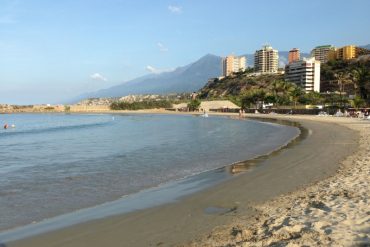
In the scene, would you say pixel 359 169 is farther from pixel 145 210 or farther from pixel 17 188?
pixel 17 188

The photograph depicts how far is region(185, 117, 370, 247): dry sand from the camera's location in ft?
19.7

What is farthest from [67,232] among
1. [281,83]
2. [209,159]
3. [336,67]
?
[336,67]

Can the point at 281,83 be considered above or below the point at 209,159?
above

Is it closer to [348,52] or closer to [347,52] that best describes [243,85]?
[347,52]

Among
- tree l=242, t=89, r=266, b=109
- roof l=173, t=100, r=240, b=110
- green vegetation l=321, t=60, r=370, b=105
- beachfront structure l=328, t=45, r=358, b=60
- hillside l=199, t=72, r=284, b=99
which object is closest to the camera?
green vegetation l=321, t=60, r=370, b=105

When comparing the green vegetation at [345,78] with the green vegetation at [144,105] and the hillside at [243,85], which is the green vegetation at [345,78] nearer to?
the hillside at [243,85]

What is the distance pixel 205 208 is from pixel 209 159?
9447 millimetres

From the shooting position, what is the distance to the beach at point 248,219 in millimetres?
6441

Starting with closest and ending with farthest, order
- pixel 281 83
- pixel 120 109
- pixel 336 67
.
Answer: pixel 281 83
pixel 336 67
pixel 120 109

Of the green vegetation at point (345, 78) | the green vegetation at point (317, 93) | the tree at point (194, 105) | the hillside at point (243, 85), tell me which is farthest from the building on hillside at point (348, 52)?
the tree at point (194, 105)

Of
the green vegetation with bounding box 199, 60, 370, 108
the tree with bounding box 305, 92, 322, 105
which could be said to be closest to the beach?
the green vegetation with bounding box 199, 60, 370, 108

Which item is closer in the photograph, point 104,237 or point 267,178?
point 104,237

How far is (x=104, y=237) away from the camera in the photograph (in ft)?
23.3

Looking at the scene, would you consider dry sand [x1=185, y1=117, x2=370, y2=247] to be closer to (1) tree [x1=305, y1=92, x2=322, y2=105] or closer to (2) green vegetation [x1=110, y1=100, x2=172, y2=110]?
(1) tree [x1=305, y1=92, x2=322, y2=105]
